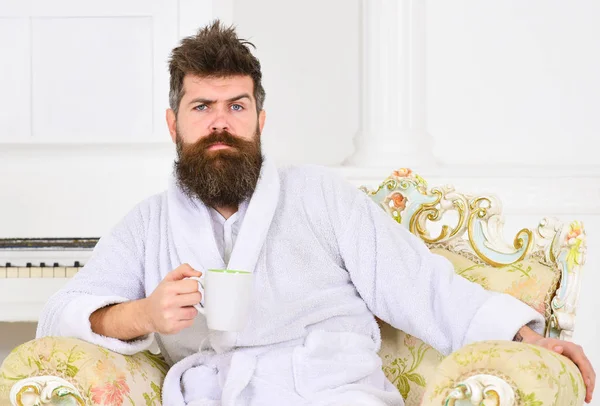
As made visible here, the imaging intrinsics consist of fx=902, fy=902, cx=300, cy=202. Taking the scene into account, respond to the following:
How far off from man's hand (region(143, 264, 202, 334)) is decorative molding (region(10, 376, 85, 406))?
0.22 meters

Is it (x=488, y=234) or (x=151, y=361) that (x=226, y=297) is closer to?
(x=151, y=361)

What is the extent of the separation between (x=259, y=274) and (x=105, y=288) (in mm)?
354

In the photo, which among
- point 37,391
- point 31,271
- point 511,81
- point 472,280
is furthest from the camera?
point 511,81

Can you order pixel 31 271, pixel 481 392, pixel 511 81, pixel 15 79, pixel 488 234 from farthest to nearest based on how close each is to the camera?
pixel 511 81 → pixel 15 79 → pixel 31 271 → pixel 488 234 → pixel 481 392

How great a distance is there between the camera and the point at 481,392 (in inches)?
61.5

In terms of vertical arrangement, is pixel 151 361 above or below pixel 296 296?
below

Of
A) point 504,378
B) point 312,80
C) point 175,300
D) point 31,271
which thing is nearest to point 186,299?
point 175,300

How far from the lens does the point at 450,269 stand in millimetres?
2068

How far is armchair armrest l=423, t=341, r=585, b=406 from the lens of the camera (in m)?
1.55

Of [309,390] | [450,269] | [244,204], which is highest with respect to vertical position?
[244,204]

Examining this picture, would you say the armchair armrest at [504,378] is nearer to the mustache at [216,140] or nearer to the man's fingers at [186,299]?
the man's fingers at [186,299]

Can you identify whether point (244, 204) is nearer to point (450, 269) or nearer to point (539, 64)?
point (450, 269)

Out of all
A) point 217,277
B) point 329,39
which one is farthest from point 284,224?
point 329,39

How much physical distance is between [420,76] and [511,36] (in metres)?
0.57
